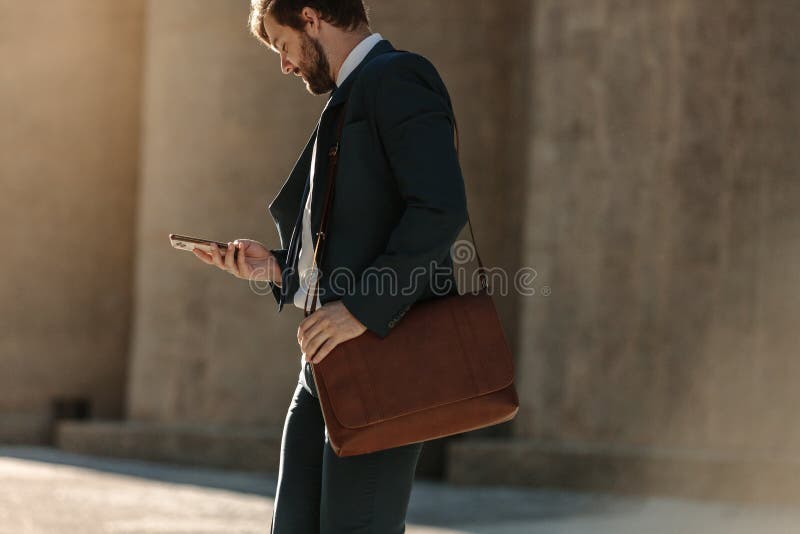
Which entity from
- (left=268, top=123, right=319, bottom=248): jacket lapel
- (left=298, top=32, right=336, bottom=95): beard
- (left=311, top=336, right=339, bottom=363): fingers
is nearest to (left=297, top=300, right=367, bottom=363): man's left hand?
(left=311, top=336, right=339, bottom=363): fingers

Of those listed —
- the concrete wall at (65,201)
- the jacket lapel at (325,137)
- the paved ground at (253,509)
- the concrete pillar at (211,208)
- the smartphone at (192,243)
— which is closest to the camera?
the jacket lapel at (325,137)

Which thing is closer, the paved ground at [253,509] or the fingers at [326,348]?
the fingers at [326,348]

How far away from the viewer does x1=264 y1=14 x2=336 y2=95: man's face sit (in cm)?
251

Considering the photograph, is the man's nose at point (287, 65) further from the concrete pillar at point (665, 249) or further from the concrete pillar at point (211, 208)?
the concrete pillar at point (211, 208)

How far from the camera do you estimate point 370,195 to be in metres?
2.40

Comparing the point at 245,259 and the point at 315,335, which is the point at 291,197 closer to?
the point at 245,259

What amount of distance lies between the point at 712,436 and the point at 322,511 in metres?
→ 5.57

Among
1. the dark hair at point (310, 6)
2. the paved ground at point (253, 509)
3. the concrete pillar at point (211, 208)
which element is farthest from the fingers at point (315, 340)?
the concrete pillar at point (211, 208)

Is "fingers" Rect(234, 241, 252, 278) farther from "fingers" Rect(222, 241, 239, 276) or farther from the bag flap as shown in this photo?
the bag flap

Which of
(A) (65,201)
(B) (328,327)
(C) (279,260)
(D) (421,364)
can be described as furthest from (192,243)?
(A) (65,201)

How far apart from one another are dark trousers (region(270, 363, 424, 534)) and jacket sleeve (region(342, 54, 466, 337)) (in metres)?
0.27

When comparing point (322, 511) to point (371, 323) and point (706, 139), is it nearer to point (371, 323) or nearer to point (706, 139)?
point (371, 323)

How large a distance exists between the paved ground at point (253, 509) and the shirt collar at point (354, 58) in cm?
375

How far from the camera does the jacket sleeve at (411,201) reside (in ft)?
7.49
